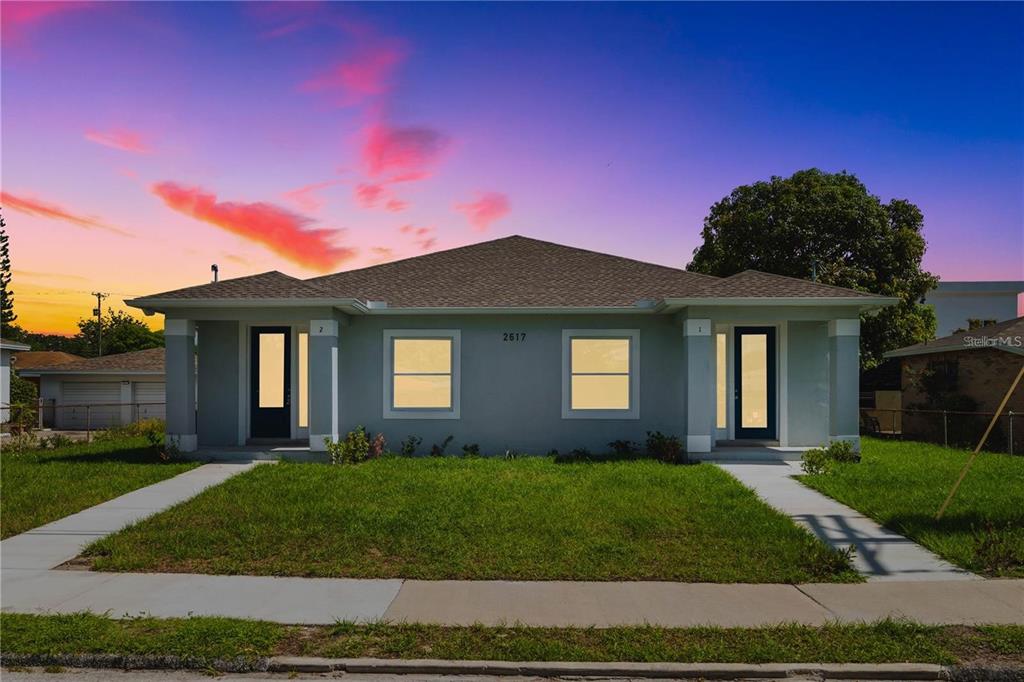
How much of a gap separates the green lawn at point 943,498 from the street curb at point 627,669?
323cm

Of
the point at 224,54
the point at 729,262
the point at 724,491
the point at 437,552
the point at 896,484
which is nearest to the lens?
the point at 437,552

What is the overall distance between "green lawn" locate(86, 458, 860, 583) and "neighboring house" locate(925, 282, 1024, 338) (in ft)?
126

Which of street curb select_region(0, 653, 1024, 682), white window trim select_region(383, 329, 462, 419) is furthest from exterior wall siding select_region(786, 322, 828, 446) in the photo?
street curb select_region(0, 653, 1024, 682)

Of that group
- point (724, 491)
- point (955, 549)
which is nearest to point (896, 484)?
point (724, 491)

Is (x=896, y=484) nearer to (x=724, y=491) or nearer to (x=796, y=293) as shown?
(x=724, y=491)

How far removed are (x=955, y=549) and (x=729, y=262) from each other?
22.5m

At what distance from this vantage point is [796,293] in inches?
556

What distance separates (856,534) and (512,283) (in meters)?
9.81

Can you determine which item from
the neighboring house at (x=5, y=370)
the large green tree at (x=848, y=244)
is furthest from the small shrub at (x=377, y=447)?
the neighboring house at (x=5, y=370)

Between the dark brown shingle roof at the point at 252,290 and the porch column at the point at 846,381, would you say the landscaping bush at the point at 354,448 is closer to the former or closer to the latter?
the dark brown shingle roof at the point at 252,290

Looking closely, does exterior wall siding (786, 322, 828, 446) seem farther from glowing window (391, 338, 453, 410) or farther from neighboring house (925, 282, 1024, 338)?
neighboring house (925, 282, 1024, 338)

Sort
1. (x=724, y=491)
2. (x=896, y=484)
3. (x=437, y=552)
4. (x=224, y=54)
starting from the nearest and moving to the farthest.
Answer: (x=437, y=552) → (x=724, y=491) → (x=896, y=484) → (x=224, y=54)

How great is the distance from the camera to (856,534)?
28.8 ft

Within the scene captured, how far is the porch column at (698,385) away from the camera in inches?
546
